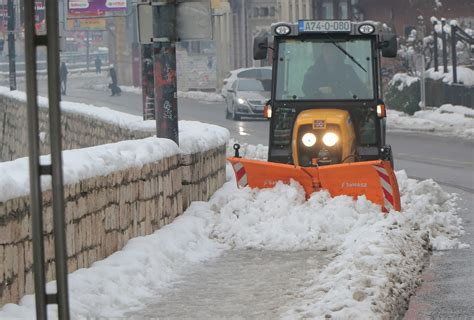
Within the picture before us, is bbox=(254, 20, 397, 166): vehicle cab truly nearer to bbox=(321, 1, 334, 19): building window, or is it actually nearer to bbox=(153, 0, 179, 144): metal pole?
bbox=(153, 0, 179, 144): metal pole

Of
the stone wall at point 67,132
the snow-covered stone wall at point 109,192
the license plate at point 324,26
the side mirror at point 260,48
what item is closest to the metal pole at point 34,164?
the snow-covered stone wall at point 109,192

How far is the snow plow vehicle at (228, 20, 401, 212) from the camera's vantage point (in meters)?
14.4

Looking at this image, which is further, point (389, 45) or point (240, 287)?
point (389, 45)

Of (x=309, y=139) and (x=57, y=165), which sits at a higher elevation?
(x=57, y=165)

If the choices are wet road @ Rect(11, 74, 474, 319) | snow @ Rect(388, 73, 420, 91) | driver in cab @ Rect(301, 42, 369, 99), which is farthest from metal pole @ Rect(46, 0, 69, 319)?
snow @ Rect(388, 73, 420, 91)

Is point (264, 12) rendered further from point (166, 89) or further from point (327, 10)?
point (166, 89)

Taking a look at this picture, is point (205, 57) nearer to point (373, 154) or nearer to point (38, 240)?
point (373, 154)

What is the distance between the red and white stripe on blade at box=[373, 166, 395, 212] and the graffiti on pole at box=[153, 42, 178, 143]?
97.1 inches

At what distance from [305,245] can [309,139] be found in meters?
2.64

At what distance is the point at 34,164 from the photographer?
3.50m

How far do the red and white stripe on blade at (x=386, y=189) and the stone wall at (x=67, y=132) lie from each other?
3549mm

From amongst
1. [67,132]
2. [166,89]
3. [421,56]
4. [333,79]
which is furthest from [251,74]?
[166,89]

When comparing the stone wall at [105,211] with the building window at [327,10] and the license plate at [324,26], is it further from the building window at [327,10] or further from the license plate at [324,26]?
the building window at [327,10]

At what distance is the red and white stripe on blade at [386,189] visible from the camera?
43.3ft
